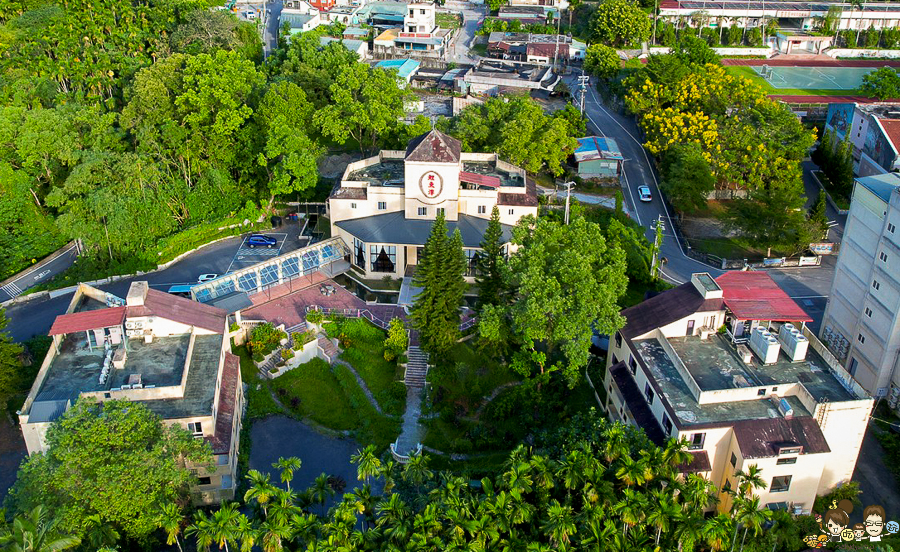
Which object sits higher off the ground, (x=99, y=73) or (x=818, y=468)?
(x=99, y=73)

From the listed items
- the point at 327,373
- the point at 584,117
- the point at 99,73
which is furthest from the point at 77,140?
the point at 584,117

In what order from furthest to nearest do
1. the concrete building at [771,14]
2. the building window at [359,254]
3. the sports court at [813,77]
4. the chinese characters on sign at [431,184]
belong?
the concrete building at [771,14] → the sports court at [813,77] → the building window at [359,254] → the chinese characters on sign at [431,184]

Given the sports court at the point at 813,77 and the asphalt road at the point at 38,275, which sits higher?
the sports court at the point at 813,77

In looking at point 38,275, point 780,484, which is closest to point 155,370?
point 38,275

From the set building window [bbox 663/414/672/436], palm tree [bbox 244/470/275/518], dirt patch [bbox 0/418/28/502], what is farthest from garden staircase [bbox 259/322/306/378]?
building window [bbox 663/414/672/436]

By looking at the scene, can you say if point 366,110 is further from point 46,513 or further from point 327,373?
point 46,513

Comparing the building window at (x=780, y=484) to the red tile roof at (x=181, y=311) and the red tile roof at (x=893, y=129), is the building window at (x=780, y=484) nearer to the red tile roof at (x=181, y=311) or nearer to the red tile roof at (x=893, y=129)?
the red tile roof at (x=181, y=311)

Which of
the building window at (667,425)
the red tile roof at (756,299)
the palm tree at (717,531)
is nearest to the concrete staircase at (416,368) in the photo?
the building window at (667,425)
